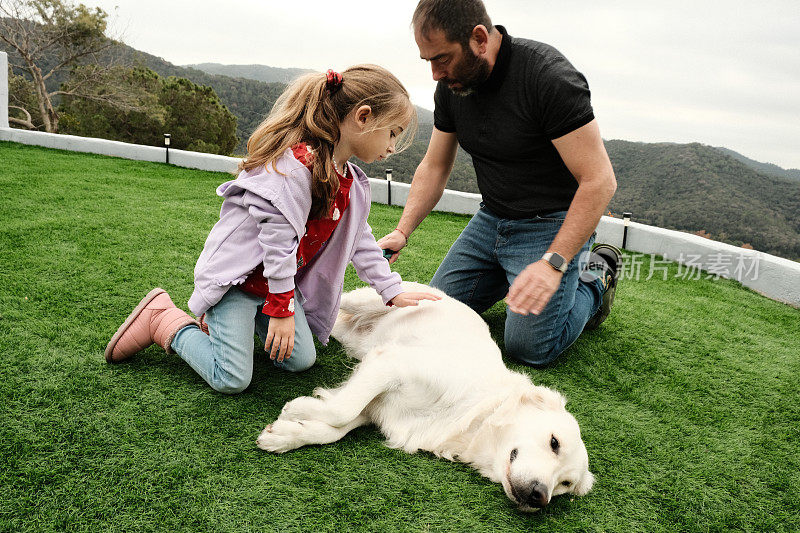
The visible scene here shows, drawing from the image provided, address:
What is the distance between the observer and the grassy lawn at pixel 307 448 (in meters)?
1.66

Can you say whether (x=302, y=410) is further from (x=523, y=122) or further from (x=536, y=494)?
(x=523, y=122)

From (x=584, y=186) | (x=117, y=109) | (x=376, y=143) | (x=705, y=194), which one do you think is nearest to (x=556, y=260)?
(x=584, y=186)

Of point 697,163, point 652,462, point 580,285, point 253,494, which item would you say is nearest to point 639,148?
point 697,163

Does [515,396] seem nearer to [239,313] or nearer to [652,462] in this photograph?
[652,462]

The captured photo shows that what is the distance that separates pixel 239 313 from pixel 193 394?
37 centimetres

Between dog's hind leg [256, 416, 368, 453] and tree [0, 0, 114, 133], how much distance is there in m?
22.0

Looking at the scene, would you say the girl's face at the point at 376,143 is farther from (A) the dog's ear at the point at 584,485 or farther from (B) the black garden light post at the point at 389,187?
(B) the black garden light post at the point at 389,187

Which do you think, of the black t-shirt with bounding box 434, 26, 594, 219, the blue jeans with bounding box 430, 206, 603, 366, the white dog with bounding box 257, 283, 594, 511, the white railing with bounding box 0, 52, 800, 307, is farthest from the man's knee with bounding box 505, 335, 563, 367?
the white railing with bounding box 0, 52, 800, 307

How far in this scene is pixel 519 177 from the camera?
313cm

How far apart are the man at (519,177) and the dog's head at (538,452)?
1.69 ft

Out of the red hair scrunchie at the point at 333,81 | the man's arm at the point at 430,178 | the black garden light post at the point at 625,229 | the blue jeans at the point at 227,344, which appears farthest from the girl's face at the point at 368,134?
the black garden light post at the point at 625,229

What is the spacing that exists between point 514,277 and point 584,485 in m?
1.38

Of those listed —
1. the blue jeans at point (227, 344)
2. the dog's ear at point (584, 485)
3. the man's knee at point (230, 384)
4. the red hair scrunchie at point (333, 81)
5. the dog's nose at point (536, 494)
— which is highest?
the red hair scrunchie at point (333, 81)

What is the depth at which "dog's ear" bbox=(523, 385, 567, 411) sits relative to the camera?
1963mm
